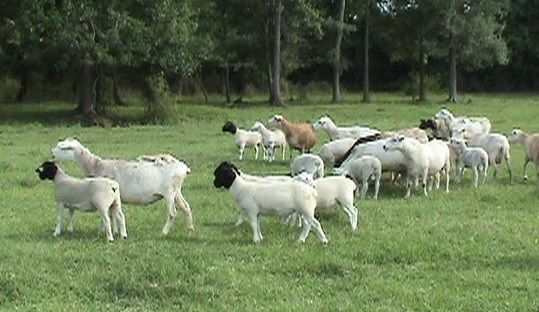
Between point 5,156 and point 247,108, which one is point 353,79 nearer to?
point 247,108

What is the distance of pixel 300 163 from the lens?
1552 centimetres

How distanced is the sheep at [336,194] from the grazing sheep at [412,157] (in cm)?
351

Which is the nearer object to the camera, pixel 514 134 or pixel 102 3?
pixel 514 134

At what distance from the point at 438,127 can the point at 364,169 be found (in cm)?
815

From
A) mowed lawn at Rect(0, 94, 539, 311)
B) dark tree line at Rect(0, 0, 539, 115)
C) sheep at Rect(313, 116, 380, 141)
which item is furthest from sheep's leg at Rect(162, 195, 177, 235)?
dark tree line at Rect(0, 0, 539, 115)

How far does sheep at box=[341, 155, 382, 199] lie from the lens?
50.2 feet

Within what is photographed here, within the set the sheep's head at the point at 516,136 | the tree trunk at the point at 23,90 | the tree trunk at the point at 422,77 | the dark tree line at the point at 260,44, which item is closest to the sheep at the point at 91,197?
the sheep's head at the point at 516,136

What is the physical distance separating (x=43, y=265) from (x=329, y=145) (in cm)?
917

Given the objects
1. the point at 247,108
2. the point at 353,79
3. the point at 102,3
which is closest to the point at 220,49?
the point at 247,108

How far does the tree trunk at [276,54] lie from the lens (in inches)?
1849

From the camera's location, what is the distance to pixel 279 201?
37.6 ft

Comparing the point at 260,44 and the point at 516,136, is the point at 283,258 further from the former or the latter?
the point at 260,44

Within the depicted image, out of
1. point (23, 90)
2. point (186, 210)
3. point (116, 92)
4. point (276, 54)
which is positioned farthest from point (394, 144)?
point (23, 90)

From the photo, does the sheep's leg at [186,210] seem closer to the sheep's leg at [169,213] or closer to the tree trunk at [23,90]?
the sheep's leg at [169,213]
